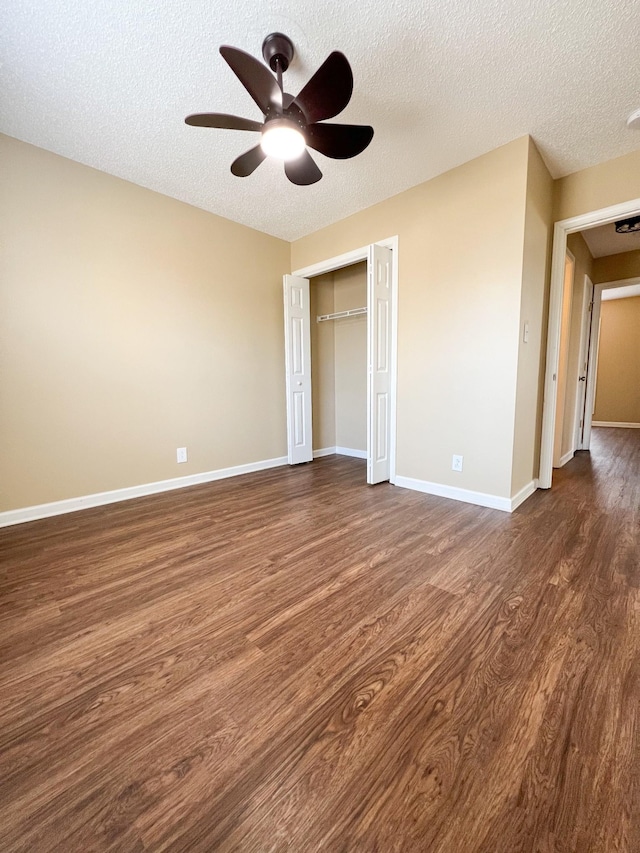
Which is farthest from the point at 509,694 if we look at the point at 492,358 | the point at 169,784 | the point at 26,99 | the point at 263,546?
the point at 26,99

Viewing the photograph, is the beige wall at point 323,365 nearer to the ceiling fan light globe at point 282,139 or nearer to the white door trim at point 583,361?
the ceiling fan light globe at point 282,139

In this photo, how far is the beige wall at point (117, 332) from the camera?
240cm

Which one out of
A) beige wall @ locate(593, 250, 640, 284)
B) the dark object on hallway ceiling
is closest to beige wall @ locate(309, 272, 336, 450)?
the dark object on hallway ceiling

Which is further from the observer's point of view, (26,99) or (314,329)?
(314,329)

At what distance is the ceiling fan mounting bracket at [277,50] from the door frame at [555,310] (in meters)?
2.42

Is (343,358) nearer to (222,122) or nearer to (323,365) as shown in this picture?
(323,365)

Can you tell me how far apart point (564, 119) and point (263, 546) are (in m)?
3.28

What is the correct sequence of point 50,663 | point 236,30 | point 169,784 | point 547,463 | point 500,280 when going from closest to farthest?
point 169,784, point 50,663, point 236,30, point 500,280, point 547,463

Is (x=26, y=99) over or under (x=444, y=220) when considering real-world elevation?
over

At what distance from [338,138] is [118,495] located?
3.04 metres

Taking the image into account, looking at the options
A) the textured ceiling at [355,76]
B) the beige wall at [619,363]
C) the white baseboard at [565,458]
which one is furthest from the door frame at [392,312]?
the beige wall at [619,363]

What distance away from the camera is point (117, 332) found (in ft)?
9.29

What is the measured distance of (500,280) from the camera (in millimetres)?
2443

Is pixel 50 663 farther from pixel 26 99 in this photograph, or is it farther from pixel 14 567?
pixel 26 99
